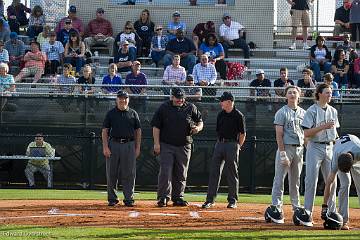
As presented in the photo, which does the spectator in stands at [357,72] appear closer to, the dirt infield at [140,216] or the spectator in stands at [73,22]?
the dirt infield at [140,216]

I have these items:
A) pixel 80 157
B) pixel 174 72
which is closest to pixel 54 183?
pixel 80 157

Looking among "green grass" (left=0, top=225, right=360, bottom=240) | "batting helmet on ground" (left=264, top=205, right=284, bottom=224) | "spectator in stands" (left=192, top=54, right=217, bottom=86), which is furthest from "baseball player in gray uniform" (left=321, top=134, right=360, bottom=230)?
"spectator in stands" (left=192, top=54, right=217, bottom=86)

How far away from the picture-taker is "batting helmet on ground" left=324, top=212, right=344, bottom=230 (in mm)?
13070

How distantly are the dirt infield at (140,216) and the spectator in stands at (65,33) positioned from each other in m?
9.80

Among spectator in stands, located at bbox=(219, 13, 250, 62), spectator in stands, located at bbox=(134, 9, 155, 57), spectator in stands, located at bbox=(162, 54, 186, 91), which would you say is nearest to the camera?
spectator in stands, located at bbox=(162, 54, 186, 91)

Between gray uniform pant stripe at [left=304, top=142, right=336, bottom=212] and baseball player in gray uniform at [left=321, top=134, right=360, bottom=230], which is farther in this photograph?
gray uniform pant stripe at [left=304, top=142, right=336, bottom=212]

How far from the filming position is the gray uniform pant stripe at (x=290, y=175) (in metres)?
14.2

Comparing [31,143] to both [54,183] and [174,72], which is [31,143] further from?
[174,72]

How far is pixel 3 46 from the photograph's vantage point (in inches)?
1017

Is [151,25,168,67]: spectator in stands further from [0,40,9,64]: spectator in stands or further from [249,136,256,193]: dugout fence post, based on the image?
[249,136,256,193]: dugout fence post

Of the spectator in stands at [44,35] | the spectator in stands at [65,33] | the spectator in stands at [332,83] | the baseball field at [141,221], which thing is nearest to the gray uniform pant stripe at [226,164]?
the baseball field at [141,221]

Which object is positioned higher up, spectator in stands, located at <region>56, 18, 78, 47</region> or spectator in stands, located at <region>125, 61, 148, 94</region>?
spectator in stands, located at <region>56, 18, 78, 47</region>

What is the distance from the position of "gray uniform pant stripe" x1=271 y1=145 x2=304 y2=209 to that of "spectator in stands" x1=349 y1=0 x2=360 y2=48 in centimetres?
1306

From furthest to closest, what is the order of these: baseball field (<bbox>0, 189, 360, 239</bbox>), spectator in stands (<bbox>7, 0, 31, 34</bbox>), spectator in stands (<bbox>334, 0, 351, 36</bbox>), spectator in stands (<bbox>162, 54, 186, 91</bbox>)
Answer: spectator in stands (<bbox>7, 0, 31, 34</bbox>), spectator in stands (<bbox>334, 0, 351, 36</bbox>), spectator in stands (<bbox>162, 54, 186, 91</bbox>), baseball field (<bbox>0, 189, 360, 239</bbox>)
